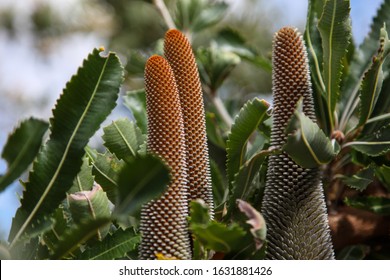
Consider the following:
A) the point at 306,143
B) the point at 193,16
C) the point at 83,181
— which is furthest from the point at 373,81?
the point at 193,16

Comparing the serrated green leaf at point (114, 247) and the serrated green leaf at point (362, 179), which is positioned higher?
the serrated green leaf at point (362, 179)

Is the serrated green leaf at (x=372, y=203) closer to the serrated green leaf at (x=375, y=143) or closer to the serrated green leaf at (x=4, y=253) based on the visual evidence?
the serrated green leaf at (x=375, y=143)

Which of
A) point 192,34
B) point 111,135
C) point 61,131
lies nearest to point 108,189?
point 111,135

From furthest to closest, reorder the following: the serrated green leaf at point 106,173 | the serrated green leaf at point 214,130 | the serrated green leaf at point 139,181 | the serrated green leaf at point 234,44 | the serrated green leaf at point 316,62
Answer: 1. the serrated green leaf at point 234,44
2. the serrated green leaf at point 214,130
3. the serrated green leaf at point 316,62
4. the serrated green leaf at point 106,173
5. the serrated green leaf at point 139,181

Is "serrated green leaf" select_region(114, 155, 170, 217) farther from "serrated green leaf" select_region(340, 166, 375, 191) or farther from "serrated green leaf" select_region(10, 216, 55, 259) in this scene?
"serrated green leaf" select_region(340, 166, 375, 191)

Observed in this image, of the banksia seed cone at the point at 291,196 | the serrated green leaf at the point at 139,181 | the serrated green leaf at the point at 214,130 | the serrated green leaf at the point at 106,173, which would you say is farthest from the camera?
the serrated green leaf at the point at 214,130

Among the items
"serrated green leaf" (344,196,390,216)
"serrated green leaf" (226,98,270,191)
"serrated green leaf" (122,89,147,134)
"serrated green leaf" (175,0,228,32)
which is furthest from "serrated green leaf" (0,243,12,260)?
"serrated green leaf" (175,0,228,32)

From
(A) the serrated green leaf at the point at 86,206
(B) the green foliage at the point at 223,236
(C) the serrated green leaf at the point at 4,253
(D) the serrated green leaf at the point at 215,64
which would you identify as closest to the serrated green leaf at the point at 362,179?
(B) the green foliage at the point at 223,236
